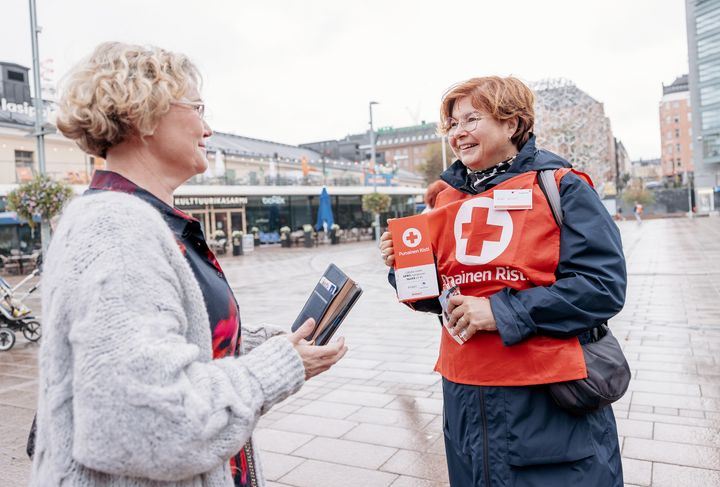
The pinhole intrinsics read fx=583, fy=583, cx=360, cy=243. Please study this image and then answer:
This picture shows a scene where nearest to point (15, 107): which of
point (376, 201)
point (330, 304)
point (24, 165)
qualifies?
point (24, 165)

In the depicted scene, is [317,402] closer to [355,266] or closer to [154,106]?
[154,106]

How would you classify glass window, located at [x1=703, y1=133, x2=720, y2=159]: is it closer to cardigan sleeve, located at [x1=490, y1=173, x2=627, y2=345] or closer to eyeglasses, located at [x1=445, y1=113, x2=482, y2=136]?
eyeglasses, located at [x1=445, y1=113, x2=482, y2=136]

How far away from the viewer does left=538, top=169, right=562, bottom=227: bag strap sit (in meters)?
1.83

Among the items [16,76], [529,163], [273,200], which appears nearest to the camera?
[529,163]

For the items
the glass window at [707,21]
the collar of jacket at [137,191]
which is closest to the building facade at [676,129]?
the glass window at [707,21]

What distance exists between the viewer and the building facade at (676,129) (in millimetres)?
98750

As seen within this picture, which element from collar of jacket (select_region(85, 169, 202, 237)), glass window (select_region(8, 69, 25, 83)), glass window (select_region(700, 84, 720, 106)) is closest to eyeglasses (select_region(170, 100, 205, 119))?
collar of jacket (select_region(85, 169, 202, 237))

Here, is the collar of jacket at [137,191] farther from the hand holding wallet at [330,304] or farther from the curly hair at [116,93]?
the hand holding wallet at [330,304]

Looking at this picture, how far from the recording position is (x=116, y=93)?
4.37ft

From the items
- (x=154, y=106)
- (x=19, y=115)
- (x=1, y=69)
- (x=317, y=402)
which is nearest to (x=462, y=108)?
(x=154, y=106)

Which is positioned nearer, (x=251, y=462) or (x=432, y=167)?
(x=251, y=462)

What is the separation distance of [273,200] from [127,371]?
119 feet

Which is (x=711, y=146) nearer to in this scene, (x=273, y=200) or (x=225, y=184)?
(x=273, y=200)

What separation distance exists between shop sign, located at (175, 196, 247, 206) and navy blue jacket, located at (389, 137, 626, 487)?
28.9 metres
